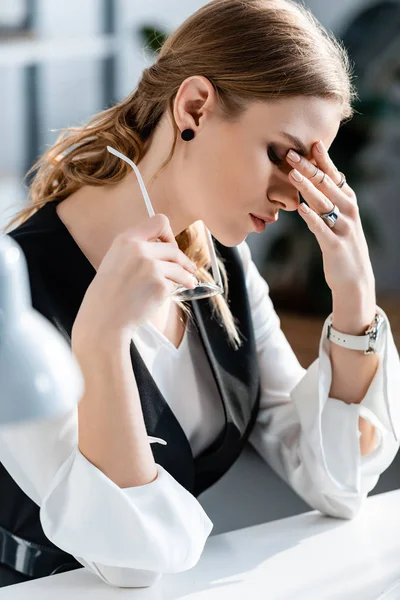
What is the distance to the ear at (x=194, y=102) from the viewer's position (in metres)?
1.22

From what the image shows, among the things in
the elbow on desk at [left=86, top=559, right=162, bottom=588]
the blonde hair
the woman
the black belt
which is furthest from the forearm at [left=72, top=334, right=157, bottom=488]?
the blonde hair

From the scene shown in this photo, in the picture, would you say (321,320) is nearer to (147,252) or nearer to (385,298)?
(385,298)

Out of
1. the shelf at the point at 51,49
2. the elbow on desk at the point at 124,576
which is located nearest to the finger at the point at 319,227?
the elbow on desk at the point at 124,576

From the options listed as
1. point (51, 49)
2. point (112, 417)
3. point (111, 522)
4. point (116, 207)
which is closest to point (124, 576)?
point (111, 522)

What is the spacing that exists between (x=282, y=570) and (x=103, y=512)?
0.26 metres

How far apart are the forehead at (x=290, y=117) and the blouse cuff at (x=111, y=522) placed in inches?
19.6

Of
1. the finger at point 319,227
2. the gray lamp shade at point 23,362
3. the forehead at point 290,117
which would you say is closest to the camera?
the gray lamp shade at point 23,362

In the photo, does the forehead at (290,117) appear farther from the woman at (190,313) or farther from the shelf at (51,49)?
the shelf at (51,49)

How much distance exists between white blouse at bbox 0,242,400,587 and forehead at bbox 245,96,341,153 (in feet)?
1.11

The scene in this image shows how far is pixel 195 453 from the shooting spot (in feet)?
4.66

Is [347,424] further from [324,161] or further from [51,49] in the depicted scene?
[51,49]

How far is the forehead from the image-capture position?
118 cm

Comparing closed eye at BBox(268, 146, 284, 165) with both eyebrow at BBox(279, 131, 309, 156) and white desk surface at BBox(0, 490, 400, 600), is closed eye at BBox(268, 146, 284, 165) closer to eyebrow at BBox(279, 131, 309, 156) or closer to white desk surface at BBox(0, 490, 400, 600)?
eyebrow at BBox(279, 131, 309, 156)

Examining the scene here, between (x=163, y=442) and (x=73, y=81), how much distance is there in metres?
3.08
